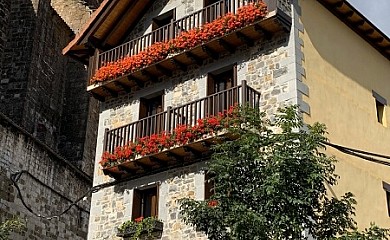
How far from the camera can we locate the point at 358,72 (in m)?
19.8

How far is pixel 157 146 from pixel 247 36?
3.51 metres

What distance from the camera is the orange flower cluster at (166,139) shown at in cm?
1683

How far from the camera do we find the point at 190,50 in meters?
18.6

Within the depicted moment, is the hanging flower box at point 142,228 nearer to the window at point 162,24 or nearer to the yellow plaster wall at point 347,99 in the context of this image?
the yellow plaster wall at point 347,99

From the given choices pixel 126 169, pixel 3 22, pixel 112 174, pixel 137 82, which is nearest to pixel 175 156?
pixel 126 169

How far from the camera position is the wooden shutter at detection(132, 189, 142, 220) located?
61.7 feet

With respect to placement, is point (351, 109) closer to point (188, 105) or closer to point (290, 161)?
point (188, 105)

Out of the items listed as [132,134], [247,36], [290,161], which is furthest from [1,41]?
[290,161]

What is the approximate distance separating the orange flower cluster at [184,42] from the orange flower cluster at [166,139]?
7.35 ft

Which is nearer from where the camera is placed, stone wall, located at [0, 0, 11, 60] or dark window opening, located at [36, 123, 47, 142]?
stone wall, located at [0, 0, 11, 60]

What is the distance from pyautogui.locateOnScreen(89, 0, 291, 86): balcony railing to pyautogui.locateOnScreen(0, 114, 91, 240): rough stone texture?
3.86m

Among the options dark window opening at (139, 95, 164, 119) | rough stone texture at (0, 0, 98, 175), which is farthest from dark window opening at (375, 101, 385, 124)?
rough stone texture at (0, 0, 98, 175)

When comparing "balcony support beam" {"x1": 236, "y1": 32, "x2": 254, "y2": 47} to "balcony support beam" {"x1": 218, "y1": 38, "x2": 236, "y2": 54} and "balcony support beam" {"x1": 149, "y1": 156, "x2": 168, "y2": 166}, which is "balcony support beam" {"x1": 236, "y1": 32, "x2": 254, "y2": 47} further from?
"balcony support beam" {"x1": 149, "y1": 156, "x2": 168, "y2": 166}

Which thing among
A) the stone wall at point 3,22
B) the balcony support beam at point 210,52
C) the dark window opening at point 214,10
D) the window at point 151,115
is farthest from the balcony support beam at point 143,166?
the stone wall at point 3,22
